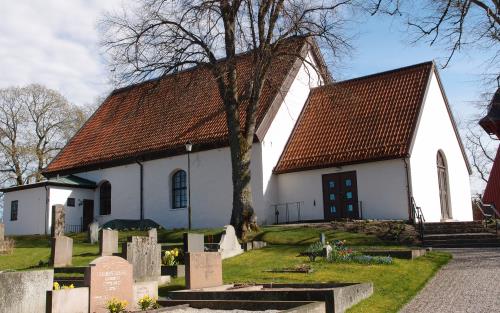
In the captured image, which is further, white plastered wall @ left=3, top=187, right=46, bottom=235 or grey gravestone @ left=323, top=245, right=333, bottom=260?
white plastered wall @ left=3, top=187, right=46, bottom=235

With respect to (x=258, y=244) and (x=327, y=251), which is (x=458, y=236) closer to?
(x=327, y=251)

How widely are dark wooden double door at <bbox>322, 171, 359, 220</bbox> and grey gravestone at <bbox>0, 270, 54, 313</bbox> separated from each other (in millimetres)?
16220

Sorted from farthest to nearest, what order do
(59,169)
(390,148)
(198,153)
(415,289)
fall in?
(59,169)
(198,153)
(390,148)
(415,289)

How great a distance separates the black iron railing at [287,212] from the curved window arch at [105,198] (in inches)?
409

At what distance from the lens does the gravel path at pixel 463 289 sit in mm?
10398

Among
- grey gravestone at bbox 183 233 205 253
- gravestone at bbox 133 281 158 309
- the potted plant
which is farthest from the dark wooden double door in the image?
gravestone at bbox 133 281 158 309

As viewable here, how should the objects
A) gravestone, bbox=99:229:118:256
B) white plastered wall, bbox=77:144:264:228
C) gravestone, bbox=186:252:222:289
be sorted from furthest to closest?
white plastered wall, bbox=77:144:264:228, gravestone, bbox=99:229:118:256, gravestone, bbox=186:252:222:289

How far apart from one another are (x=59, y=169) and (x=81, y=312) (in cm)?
2424

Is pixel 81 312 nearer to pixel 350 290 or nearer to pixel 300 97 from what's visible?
pixel 350 290

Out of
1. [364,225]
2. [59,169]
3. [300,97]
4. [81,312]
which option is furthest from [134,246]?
[59,169]

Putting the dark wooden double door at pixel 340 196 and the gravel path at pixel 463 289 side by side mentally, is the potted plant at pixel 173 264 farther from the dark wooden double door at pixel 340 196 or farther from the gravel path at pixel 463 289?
the dark wooden double door at pixel 340 196

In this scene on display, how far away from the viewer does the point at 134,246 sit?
13.8 meters

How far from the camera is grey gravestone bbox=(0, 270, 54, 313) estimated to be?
31.2 ft

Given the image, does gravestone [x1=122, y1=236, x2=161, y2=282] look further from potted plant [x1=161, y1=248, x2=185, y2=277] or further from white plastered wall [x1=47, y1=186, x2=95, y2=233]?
white plastered wall [x1=47, y1=186, x2=95, y2=233]
